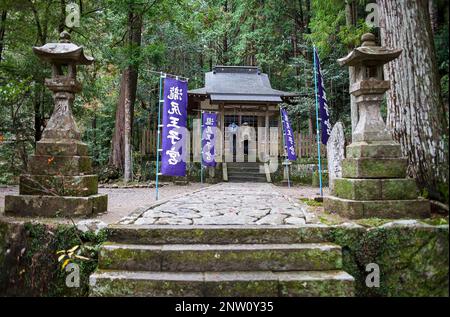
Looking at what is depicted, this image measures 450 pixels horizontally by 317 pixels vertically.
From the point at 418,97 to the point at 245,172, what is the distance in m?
11.1

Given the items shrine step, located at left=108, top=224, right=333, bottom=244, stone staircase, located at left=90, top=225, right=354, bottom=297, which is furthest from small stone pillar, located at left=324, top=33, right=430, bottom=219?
stone staircase, located at left=90, top=225, right=354, bottom=297

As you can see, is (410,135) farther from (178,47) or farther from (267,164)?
(178,47)

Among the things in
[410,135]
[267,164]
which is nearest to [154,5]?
[267,164]

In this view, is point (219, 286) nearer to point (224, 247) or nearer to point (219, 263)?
point (219, 263)

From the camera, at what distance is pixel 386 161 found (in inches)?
147

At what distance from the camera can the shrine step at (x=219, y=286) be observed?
9.18ft

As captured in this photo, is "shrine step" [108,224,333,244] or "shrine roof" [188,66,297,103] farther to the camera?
"shrine roof" [188,66,297,103]

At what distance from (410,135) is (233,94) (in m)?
12.0

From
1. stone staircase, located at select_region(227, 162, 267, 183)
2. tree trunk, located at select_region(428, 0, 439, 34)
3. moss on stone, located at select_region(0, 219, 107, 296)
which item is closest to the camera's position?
moss on stone, located at select_region(0, 219, 107, 296)

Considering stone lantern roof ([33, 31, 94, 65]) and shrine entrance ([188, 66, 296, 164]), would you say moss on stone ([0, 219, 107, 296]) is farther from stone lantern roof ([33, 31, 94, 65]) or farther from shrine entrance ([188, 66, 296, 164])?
shrine entrance ([188, 66, 296, 164])

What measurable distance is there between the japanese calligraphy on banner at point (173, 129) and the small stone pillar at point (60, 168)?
219 cm

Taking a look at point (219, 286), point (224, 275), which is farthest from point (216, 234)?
point (219, 286)

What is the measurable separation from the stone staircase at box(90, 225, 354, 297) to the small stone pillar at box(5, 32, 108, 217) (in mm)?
971

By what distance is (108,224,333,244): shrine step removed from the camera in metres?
3.40
